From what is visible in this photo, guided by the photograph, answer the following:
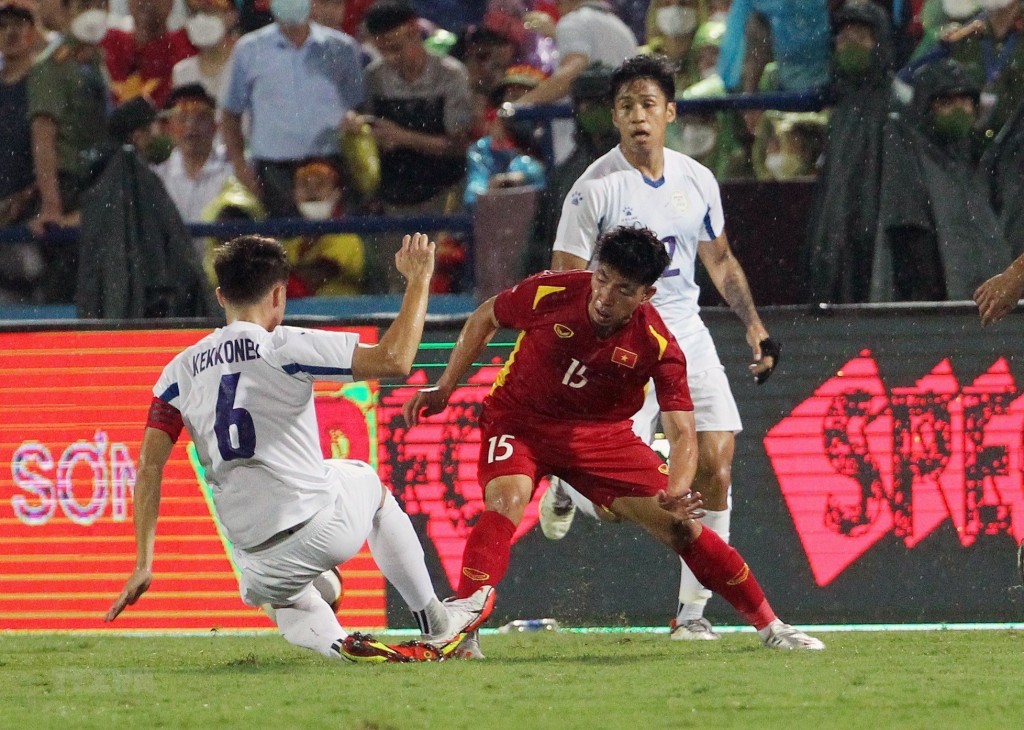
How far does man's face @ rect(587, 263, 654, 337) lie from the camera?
5.70 meters

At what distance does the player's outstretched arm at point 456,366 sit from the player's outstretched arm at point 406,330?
53cm

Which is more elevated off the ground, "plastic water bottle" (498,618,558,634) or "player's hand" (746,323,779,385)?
Answer: "player's hand" (746,323,779,385)

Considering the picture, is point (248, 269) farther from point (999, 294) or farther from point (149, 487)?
point (999, 294)

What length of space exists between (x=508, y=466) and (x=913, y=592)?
232cm

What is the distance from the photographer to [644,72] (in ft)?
22.6

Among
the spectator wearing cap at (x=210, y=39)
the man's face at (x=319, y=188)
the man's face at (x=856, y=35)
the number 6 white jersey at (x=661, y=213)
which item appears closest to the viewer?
the number 6 white jersey at (x=661, y=213)

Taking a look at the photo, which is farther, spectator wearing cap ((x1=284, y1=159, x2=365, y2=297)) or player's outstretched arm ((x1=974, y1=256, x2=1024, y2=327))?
spectator wearing cap ((x1=284, y1=159, x2=365, y2=297))

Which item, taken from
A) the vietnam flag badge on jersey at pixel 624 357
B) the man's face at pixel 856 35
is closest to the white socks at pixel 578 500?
the vietnam flag badge on jersey at pixel 624 357

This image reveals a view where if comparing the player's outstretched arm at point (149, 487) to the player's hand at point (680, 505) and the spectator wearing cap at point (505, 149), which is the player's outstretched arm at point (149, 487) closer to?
the player's hand at point (680, 505)

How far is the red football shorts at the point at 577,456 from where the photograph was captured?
239 inches

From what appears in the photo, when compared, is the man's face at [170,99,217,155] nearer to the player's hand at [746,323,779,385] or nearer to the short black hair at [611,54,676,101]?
the short black hair at [611,54,676,101]

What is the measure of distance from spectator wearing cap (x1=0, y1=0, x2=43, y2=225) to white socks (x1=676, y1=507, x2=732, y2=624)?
4.91 metres

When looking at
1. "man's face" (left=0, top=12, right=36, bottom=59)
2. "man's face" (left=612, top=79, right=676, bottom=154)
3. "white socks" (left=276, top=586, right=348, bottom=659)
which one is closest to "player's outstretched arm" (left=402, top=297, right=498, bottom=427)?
"white socks" (left=276, top=586, right=348, bottom=659)

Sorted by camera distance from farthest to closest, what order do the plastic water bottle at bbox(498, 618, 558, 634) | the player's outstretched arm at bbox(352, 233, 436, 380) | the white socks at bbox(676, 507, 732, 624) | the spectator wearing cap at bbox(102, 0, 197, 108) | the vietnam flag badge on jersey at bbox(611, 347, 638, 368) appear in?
the spectator wearing cap at bbox(102, 0, 197, 108)
the plastic water bottle at bbox(498, 618, 558, 634)
the white socks at bbox(676, 507, 732, 624)
the vietnam flag badge on jersey at bbox(611, 347, 638, 368)
the player's outstretched arm at bbox(352, 233, 436, 380)
